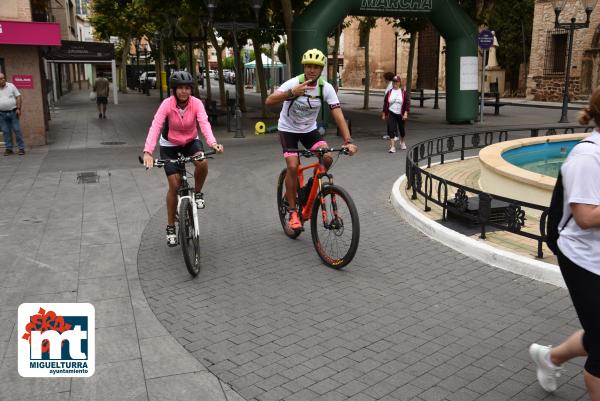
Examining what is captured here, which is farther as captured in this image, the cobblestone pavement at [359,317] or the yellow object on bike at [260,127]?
the yellow object on bike at [260,127]

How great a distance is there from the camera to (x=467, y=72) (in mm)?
20312

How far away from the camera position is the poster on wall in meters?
20.2

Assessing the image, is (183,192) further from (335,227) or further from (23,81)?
(23,81)

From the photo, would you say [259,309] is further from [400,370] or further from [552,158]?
[552,158]

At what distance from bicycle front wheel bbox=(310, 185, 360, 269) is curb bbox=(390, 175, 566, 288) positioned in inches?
55.6

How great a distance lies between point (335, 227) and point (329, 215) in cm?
16

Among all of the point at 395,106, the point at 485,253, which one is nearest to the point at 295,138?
the point at 485,253

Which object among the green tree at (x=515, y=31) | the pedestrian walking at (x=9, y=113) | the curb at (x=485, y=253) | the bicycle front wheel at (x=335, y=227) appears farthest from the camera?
the green tree at (x=515, y=31)

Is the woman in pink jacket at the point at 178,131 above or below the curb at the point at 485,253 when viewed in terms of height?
above

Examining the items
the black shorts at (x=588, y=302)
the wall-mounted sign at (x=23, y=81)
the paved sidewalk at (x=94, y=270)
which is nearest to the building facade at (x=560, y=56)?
the wall-mounted sign at (x=23, y=81)

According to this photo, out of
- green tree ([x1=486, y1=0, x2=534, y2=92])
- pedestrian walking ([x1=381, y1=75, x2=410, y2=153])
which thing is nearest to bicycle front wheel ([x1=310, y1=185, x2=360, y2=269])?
pedestrian walking ([x1=381, y1=75, x2=410, y2=153])

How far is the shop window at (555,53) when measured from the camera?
34.4 m

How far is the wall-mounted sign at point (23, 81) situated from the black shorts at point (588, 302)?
595 inches

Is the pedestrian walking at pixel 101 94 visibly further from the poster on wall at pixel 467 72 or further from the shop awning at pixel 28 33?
the poster on wall at pixel 467 72
